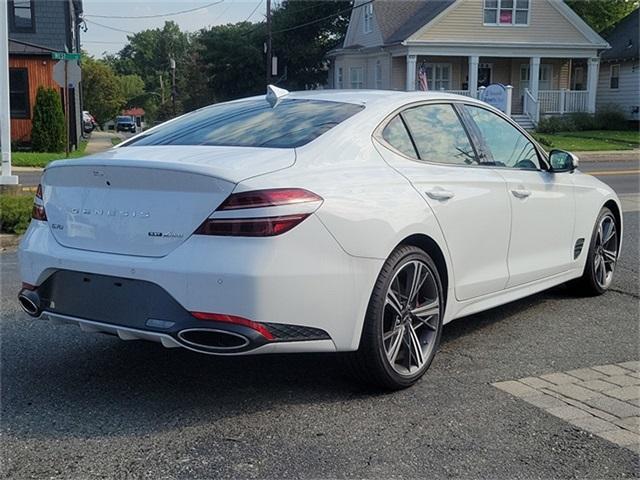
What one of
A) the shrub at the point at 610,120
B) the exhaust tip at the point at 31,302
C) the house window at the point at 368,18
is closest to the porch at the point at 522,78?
the shrub at the point at 610,120

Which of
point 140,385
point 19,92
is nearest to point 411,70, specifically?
point 19,92

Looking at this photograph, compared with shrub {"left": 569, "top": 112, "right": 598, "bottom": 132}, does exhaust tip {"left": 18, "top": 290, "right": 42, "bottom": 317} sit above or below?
below

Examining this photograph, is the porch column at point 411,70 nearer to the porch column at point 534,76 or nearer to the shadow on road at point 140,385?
the porch column at point 534,76

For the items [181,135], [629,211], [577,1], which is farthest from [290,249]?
[577,1]

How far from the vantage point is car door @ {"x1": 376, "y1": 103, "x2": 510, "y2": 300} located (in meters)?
4.34

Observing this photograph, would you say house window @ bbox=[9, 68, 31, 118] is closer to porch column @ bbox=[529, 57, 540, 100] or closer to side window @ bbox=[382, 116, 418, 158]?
porch column @ bbox=[529, 57, 540, 100]

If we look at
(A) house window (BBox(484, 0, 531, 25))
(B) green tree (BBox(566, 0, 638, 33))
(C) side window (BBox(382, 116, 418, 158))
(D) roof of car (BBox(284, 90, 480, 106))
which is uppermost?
(B) green tree (BBox(566, 0, 638, 33))

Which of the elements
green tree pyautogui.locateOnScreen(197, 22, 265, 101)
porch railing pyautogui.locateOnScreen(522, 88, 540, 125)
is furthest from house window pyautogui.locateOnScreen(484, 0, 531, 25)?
green tree pyautogui.locateOnScreen(197, 22, 265, 101)

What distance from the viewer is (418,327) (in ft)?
13.9

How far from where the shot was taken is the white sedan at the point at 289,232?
3.47 meters

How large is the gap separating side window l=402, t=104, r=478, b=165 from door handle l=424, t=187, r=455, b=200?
249 millimetres

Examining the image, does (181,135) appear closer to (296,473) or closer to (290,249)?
(290,249)

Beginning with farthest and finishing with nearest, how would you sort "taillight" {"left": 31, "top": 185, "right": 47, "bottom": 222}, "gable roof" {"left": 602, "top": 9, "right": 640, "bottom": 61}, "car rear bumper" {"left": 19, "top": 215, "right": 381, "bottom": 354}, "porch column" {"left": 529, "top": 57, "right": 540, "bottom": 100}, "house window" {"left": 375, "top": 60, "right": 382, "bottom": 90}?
"house window" {"left": 375, "top": 60, "right": 382, "bottom": 90} → "gable roof" {"left": 602, "top": 9, "right": 640, "bottom": 61} → "porch column" {"left": 529, "top": 57, "right": 540, "bottom": 100} → "taillight" {"left": 31, "top": 185, "right": 47, "bottom": 222} → "car rear bumper" {"left": 19, "top": 215, "right": 381, "bottom": 354}

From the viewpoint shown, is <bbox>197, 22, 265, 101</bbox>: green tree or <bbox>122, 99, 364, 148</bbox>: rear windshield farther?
<bbox>197, 22, 265, 101</bbox>: green tree
